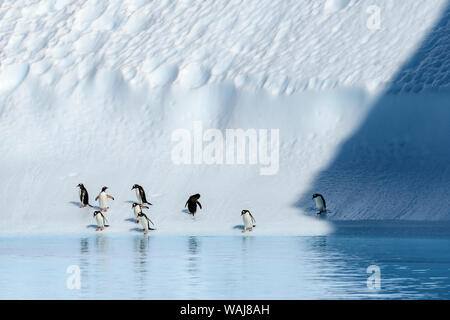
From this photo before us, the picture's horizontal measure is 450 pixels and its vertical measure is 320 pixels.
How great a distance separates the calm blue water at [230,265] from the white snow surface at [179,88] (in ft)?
14.7

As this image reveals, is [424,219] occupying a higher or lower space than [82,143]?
lower

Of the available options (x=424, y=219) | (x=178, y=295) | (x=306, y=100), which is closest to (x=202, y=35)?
(x=306, y=100)

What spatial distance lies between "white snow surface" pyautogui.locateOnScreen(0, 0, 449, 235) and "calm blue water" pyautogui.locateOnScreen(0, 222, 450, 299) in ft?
14.7

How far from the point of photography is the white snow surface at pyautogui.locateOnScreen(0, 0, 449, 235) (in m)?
27.2

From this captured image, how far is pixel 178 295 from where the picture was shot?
12531 millimetres

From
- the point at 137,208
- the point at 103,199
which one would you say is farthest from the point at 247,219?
the point at 103,199

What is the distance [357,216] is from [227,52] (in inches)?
366

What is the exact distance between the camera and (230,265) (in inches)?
628

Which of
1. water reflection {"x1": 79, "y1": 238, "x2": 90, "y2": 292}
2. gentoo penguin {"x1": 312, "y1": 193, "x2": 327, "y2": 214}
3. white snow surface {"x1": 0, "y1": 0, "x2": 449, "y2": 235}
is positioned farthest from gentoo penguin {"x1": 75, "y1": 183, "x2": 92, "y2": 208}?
gentoo penguin {"x1": 312, "y1": 193, "x2": 327, "y2": 214}

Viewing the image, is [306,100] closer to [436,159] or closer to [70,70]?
[436,159]

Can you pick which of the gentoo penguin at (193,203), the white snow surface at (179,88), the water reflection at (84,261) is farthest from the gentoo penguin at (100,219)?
the gentoo penguin at (193,203)

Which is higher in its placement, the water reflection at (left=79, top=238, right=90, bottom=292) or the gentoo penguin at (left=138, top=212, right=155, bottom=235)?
the gentoo penguin at (left=138, top=212, right=155, bottom=235)

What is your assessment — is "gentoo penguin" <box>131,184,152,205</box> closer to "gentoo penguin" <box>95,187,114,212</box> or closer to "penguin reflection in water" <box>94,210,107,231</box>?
"gentoo penguin" <box>95,187,114,212</box>

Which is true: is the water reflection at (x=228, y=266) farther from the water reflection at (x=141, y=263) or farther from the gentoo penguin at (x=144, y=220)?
the gentoo penguin at (x=144, y=220)
